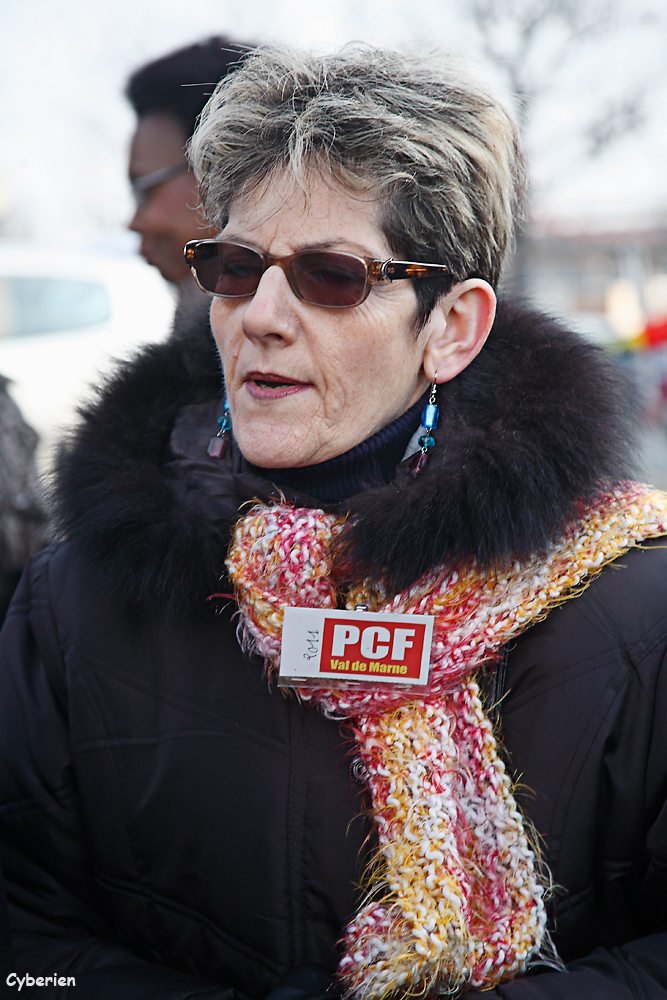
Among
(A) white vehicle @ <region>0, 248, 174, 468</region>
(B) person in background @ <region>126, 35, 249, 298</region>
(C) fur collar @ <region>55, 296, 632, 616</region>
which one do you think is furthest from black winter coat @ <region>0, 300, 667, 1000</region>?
(A) white vehicle @ <region>0, 248, 174, 468</region>

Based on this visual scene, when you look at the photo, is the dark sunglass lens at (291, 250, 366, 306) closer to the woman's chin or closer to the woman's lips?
the woman's lips

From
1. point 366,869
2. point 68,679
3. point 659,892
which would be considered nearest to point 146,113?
point 68,679

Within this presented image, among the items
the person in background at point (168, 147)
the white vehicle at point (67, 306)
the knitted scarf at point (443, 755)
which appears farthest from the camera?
the white vehicle at point (67, 306)

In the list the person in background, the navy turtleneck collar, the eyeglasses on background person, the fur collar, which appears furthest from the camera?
the eyeglasses on background person

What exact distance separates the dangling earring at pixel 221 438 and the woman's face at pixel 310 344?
0.32 feet

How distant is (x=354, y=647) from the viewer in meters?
1.54

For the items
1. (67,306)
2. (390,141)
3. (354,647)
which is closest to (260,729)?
(354,647)

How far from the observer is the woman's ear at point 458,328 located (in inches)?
67.5

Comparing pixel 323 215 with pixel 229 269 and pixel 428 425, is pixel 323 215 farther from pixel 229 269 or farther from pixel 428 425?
pixel 428 425

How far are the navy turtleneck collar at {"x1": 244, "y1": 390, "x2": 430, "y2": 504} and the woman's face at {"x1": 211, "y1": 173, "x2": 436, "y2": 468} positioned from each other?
1.2 inches

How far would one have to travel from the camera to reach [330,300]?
1.60 m

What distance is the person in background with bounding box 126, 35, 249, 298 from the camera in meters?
2.63

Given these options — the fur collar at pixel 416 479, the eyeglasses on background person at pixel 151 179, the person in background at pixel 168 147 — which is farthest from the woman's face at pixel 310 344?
the eyeglasses on background person at pixel 151 179

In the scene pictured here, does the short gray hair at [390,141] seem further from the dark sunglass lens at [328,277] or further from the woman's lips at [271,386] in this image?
the woman's lips at [271,386]
